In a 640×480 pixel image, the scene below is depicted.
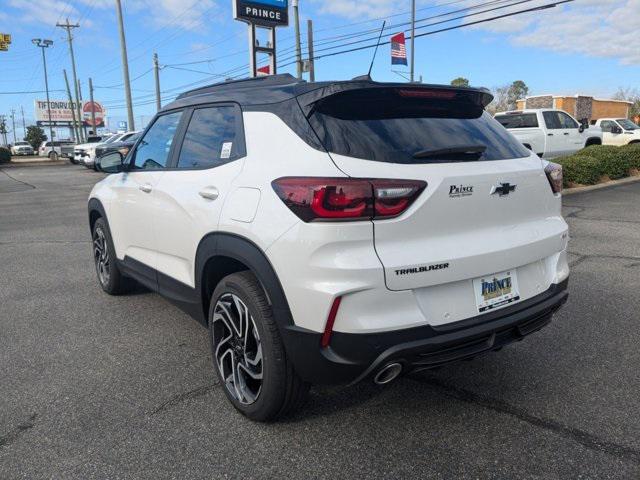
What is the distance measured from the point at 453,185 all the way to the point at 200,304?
1.67 metres

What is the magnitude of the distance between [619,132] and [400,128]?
2238cm

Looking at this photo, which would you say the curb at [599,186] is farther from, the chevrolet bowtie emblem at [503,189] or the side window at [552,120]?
the chevrolet bowtie emblem at [503,189]

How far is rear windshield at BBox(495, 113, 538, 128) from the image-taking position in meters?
15.9

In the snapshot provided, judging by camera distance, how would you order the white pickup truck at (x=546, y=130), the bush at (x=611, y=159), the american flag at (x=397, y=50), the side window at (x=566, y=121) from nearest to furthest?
the bush at (x=611, y=159) < the white pickup truck at (x=546, y=130) < the side window at (x=566, y=121) < the american flag at (x=397, y=50)

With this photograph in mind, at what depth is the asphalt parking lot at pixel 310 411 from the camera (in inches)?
98.3

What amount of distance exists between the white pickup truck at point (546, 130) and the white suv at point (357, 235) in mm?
13554

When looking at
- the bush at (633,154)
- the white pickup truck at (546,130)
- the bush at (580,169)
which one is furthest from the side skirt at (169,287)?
the bush at (633,154)

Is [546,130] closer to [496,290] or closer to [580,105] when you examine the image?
[496,290]

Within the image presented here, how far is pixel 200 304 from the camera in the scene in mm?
3238

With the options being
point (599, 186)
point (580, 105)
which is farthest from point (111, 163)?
Result: point (580, 105)

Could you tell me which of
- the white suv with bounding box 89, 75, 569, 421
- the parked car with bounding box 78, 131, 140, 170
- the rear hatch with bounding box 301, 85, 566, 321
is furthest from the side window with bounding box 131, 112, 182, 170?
the parked car with bounding box 78, 131, 140, 170

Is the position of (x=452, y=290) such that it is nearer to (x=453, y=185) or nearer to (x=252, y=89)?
(x=453, y=185)

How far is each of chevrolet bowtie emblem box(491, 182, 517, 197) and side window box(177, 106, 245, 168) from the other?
130cm

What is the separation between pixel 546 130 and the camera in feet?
51.9
